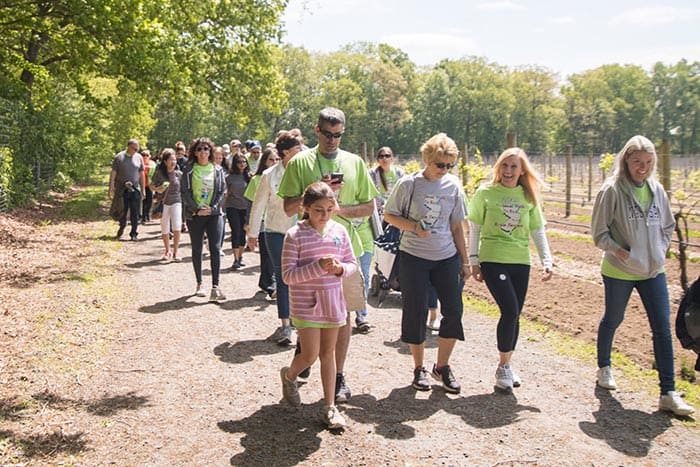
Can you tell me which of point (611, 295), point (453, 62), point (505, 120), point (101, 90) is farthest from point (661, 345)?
point (453, 62)

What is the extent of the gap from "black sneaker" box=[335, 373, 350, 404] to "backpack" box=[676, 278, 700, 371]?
219cm

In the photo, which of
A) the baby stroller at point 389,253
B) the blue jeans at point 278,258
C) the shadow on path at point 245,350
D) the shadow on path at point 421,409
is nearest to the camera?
the shadow on path at point 421,409

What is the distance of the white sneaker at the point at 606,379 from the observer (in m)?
5.41

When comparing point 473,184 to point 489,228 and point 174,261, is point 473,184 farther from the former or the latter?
point 489,228

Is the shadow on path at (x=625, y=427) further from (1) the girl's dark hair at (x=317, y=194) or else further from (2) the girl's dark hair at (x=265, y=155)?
(2) the girl's dark hair at (x=265, y=155)

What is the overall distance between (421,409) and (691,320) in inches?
71.5

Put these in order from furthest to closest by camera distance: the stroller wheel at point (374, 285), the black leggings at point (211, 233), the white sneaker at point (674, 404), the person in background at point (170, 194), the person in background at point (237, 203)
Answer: the person in background at point (170, 194), the person in background at point (237, 203), the stroller wheel at point (374, 285), the black leggings at point (211, 233), the white sneaker at point (674, 404)

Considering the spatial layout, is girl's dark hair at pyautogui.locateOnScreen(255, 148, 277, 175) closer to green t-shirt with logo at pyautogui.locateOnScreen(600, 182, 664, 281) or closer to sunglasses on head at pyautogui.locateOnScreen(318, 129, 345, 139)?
sunglasses on head at pyautogui.locateOnScreen(318, 129, 345, 139)

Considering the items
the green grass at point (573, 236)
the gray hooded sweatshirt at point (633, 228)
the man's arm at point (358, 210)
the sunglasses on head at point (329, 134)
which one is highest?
the sunglasses on head at point (329, 134)

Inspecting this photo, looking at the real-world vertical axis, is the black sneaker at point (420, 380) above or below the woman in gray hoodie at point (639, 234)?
below

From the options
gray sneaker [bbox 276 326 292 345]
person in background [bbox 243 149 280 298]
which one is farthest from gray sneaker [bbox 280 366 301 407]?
person in background [bbox 243 149 280 298]

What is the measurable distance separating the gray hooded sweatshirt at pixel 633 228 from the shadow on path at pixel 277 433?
239 cm

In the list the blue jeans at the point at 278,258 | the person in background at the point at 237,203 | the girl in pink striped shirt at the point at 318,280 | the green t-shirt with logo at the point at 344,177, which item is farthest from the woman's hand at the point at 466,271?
the person in background at the point at 237,203

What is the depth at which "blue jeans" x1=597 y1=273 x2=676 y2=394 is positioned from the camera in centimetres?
502
